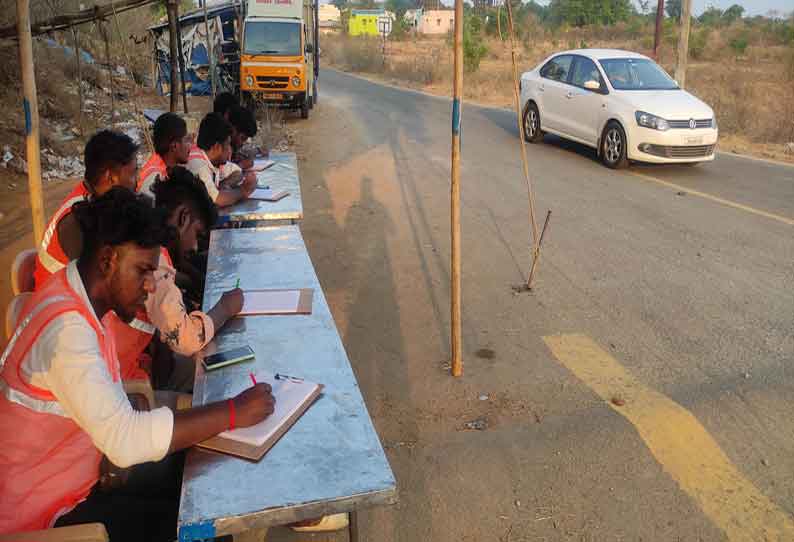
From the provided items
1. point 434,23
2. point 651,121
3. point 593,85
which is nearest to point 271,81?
point 593,85

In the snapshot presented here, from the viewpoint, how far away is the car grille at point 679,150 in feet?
32.4

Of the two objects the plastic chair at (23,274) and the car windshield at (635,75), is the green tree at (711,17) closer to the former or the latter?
the car windshield at (635,75)

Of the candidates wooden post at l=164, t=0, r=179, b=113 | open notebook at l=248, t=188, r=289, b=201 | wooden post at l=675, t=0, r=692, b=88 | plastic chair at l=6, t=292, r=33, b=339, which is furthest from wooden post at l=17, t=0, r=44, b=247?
wooden post at l=675, t=0, r=692, b=88

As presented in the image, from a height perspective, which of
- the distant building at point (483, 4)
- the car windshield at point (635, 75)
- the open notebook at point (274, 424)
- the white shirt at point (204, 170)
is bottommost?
the open notebook at point (274, 424)

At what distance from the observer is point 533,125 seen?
41.1 ft

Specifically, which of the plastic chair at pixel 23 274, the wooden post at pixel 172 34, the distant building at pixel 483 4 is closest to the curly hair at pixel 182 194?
the plastic chair at pixel 23 274

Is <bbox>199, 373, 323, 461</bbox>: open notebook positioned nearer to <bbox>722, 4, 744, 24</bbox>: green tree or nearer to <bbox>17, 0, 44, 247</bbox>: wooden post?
<bbox>17, 0, 44, 247</bbox>: wooden post

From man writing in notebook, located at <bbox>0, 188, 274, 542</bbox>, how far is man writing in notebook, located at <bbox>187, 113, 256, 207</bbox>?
2.88 m

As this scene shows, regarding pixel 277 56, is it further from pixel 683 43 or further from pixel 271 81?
pixel 683 43

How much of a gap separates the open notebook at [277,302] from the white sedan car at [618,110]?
7952 millimetres

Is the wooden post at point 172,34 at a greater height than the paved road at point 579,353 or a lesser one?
greater

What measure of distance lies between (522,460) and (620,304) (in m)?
2.31

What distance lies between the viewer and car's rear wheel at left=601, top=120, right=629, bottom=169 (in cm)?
1021

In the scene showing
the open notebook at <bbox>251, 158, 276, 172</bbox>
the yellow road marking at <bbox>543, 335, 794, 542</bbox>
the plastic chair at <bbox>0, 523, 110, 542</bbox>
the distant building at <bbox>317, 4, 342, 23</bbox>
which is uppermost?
the distant building at <bbox>317, 4, 342, 23</bbox>
